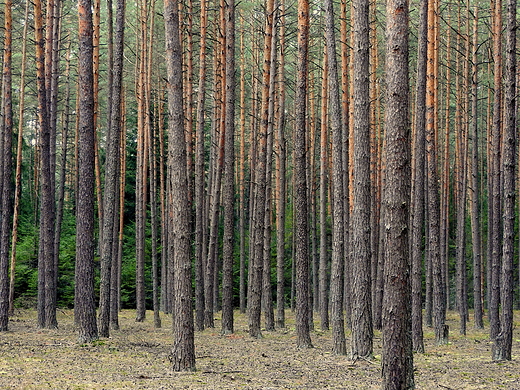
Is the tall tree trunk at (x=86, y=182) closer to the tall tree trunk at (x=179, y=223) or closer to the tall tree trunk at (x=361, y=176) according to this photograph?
the tall tree trunk at (x=179, y=223)

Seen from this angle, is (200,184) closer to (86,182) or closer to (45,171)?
(45,171)

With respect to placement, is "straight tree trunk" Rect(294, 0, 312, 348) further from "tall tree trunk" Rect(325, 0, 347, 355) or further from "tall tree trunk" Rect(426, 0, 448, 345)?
"tall tree trunk" Rect(426, 0, 448, 345)

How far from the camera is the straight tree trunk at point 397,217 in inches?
230

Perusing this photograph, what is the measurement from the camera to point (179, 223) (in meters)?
8.02

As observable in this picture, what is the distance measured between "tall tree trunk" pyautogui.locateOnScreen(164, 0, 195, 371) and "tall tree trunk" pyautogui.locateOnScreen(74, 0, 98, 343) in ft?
10.7

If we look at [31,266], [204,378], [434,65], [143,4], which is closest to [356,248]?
[204,378]

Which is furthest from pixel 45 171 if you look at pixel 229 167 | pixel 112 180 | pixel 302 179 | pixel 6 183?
pixel 302 179

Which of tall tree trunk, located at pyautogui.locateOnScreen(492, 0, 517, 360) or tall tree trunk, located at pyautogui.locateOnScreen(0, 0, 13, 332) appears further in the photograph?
tall tree trunk, located at pyautogui.locateOnScreen(0, 0, 13, 332)

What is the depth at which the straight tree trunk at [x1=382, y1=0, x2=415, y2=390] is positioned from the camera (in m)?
5.84

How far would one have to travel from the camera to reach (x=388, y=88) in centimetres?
609

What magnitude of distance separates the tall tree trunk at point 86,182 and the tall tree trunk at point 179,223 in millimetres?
3266

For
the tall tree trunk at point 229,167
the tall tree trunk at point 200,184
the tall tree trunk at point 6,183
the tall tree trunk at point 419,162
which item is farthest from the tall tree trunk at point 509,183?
the tall tree trunk at point 6,183

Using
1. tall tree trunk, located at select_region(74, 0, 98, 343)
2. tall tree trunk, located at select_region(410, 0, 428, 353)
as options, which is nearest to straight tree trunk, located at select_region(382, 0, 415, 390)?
tall tree trunk, located at select_region(410, 0, 428, 353)

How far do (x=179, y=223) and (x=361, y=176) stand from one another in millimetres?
3009
